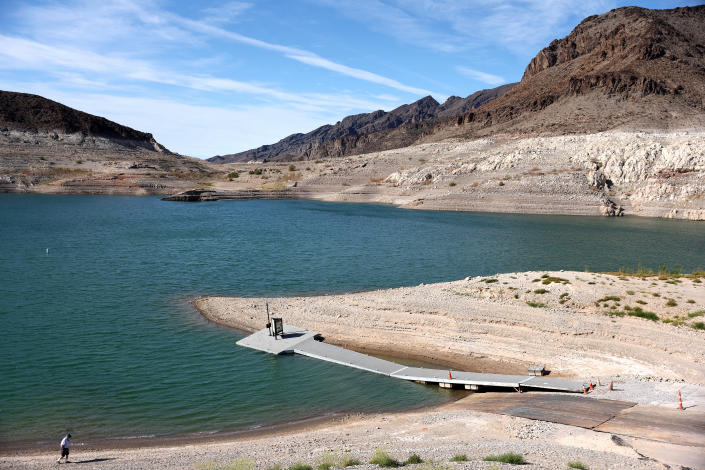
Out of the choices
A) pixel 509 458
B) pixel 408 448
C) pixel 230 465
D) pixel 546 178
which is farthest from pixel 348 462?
pixel 546 178

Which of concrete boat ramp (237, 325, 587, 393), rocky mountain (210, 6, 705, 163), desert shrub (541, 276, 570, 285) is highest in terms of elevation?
rocky mountain (210, 6, 705, 163)

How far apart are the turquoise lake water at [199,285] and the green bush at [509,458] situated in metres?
6.05

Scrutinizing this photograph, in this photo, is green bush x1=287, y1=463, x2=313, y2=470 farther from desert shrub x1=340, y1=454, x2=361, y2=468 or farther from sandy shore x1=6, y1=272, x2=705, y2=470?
desert shrub x1=340, y1=454, x2=361, y2=468

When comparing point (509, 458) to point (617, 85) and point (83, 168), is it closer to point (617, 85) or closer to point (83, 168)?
point (617, 85)

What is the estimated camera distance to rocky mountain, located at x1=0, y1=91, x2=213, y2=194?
12312 cm

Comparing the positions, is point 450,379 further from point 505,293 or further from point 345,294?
point 345,294

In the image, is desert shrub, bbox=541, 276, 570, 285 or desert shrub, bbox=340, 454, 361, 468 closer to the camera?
desert shrub, bbox=340, 454, 361, 468

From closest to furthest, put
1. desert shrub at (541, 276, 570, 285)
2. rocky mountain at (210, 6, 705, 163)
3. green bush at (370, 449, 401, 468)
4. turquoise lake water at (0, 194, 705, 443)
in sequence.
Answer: green bush at (370, 449, 401, 468), turquoise lake water at (0, 194, 705, 443), desert shrub at (541, 276, 570, 285), rocky mountain at (210, 6, 705, 163)

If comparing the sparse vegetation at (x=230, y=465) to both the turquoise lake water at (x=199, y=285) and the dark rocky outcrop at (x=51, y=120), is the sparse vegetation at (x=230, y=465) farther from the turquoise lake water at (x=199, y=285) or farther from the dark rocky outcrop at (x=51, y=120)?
the dark rocky outcrop at (x=51, y=120)

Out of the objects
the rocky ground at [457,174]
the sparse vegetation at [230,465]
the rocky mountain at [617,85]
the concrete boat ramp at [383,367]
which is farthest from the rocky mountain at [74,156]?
the sparse vegetation at [230,465]

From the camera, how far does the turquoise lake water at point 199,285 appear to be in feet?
62.3

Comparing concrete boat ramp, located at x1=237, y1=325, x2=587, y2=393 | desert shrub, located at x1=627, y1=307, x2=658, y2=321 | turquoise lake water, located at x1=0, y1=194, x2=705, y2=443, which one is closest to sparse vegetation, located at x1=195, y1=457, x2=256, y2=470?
turquoise lake water, located at x1=0, y1=194, x2=705, y2=443

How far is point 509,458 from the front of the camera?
1293cm

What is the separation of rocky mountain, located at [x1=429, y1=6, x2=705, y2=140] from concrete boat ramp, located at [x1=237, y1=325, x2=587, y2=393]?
109m
